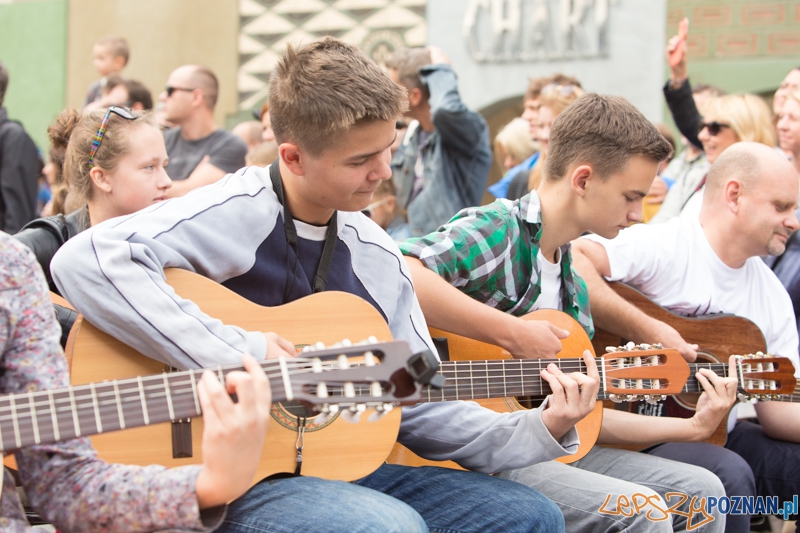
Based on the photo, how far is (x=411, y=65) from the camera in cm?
506

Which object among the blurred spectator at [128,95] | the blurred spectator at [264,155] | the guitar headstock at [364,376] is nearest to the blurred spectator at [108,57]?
the blurred spectator at [128,95]

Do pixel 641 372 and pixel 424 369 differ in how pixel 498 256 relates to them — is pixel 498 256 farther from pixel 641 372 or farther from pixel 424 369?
pixel 424 369

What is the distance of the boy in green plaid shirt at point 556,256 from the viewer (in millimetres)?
2805

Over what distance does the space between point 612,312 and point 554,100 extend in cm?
186

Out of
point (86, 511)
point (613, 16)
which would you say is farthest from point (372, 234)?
point (613, 16)

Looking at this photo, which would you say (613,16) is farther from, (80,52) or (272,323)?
(272,323)

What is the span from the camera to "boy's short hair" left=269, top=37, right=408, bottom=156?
2221 millimetres

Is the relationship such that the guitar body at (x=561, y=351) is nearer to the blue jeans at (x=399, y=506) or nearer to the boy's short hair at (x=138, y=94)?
the blue jeans at (x=399, y=506)

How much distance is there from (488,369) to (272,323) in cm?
71

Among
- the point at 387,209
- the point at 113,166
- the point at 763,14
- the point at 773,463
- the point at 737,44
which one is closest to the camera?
the point at 113,166

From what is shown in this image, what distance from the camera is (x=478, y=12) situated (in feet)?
30.7

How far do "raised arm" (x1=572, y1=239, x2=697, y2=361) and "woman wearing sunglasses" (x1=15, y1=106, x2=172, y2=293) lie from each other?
1.66 meters

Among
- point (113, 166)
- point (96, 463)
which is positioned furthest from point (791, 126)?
point (96, 463)

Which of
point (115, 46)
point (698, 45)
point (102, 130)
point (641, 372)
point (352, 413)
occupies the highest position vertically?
point (698, 45)
